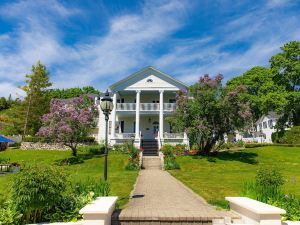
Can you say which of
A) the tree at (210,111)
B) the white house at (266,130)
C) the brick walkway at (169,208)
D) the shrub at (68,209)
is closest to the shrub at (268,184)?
the brick walkway at (169,208)

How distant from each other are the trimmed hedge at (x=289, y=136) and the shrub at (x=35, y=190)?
37.7 meters

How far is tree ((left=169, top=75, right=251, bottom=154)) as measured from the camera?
25.3 metres

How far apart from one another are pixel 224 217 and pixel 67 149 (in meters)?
31.4

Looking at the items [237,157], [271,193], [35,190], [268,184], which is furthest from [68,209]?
[237,157]

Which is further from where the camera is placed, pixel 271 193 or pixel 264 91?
pixel 264 91

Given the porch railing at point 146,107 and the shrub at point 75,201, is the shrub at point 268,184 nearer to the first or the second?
the shrub at point 75,201

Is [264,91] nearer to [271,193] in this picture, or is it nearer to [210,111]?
[210,111]

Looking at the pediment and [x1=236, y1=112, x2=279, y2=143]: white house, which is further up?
the pediment

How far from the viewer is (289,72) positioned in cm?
3916

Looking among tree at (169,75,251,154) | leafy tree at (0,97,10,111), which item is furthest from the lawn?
leafy tree at (0,97,10,111)

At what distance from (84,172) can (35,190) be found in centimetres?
1538

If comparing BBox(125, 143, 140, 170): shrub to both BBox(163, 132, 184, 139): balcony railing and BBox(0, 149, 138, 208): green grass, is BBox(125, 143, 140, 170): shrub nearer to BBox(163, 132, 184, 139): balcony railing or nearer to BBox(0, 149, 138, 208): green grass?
BBox(0, 149, 138, 208): green grass

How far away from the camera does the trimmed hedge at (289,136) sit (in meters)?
37.9

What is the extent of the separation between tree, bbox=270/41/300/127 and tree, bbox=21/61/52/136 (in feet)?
107
